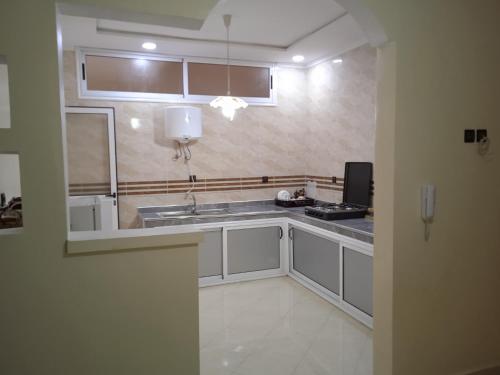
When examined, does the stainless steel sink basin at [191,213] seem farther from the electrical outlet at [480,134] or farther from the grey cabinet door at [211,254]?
the electrical outlet at [480,134]

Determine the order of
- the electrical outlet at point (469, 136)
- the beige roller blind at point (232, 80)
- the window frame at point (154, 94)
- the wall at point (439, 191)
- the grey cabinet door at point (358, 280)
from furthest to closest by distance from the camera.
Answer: the beige roller blind at point (232, 80) → the window frame at point (154, 94) → the grey cabinet door at point (358, 280) → the electrical outlet at point (469, 136) → the wall at point (439, 191)

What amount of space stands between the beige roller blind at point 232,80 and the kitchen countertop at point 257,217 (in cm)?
135

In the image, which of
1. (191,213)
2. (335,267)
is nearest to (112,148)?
(191,213)

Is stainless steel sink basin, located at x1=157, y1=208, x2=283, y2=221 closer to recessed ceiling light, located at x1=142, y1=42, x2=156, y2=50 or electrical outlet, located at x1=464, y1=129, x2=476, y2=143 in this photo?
recessed ceiling light, located at x1=142, y1=42, x2=156, y2=50

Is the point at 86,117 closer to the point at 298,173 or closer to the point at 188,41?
the point at 188,41

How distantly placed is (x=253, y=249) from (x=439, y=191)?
2.41 meters

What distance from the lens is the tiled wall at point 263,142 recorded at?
160 inches

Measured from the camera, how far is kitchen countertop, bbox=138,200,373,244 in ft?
10.9

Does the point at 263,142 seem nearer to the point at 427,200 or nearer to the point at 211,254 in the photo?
the point at 211,254

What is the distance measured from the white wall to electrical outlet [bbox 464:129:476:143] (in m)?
3.78

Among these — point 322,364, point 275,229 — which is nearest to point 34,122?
point 322,364

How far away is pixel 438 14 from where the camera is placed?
6.77 feet

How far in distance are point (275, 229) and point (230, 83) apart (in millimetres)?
1821

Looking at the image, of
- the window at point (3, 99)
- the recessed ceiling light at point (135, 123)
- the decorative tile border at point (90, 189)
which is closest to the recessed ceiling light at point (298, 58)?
the recessed ceiling light at point (135, 123)
